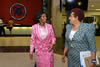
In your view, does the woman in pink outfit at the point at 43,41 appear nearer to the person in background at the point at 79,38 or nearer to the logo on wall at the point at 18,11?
the person in background at the point at 79,38

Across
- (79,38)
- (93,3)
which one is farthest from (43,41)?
(93,3)

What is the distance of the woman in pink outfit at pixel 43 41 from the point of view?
373 cm

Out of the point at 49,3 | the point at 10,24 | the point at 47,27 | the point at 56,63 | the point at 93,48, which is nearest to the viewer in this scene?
the point at 93,48

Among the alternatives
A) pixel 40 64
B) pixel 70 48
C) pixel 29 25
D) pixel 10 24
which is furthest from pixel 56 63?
pixel 29 25

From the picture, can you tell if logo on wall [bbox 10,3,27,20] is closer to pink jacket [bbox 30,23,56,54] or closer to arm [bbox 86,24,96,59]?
pink jacket [bbox 30,23,56,54]

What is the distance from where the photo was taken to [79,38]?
8.57 ft

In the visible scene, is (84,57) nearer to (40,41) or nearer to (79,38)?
(79,38)

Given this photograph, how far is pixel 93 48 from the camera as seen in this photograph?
2590mm

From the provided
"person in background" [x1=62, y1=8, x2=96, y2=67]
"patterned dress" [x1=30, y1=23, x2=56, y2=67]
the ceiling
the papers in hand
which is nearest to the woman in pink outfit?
"patterned dress" [x1=30, y1=23, x2=56, y2=67]

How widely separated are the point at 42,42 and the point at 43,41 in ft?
0.08

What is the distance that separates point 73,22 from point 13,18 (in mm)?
15972

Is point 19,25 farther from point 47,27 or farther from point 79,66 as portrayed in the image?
point 79,66

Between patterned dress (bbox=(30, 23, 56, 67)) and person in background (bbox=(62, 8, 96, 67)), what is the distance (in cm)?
104

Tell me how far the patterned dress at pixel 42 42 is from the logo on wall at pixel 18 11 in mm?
14779
